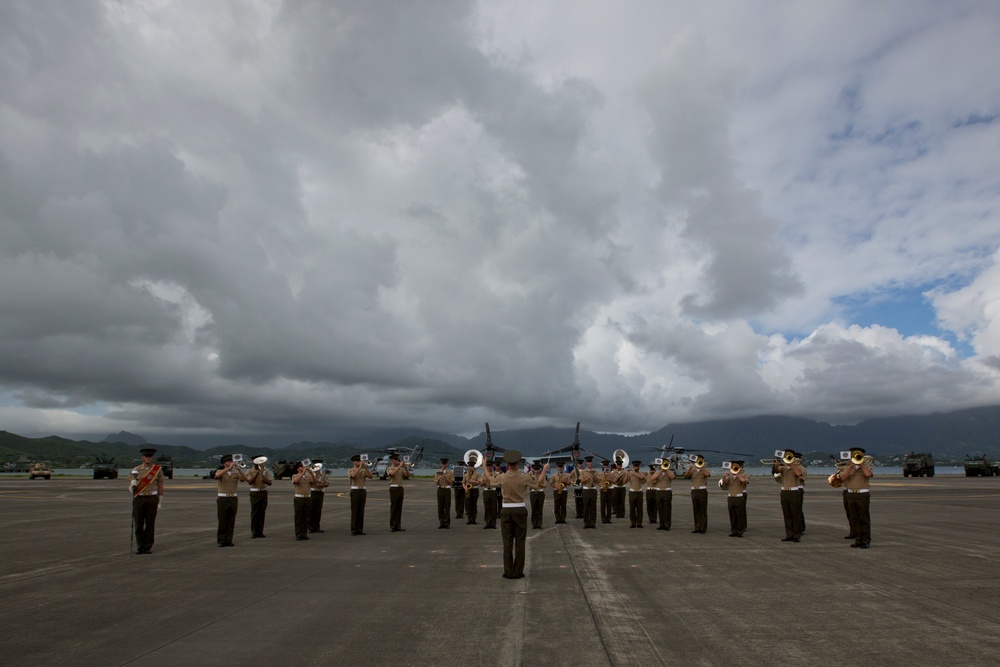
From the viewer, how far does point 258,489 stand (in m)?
14.9

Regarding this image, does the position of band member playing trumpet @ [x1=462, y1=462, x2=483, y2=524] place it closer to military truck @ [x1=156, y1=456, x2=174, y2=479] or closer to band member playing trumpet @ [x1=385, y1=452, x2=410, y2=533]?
band member playing trumpet @ [x1=385, y1=452, x2=410, y2=533]

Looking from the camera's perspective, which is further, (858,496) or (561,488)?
(561,488)

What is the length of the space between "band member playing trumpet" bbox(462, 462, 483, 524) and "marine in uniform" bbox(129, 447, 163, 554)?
9.55m

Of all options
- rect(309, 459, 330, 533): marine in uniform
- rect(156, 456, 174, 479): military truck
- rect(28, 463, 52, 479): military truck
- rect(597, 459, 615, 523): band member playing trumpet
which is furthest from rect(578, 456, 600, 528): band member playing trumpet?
rect(28, 463, 52, 479): military truck

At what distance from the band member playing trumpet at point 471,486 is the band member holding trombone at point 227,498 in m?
7.76

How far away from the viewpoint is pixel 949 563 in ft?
35.2

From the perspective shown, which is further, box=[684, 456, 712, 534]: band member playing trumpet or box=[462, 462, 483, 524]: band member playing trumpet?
box=[462, 462, 483, 524]: band member playing trumpet

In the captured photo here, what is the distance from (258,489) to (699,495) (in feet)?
37.6

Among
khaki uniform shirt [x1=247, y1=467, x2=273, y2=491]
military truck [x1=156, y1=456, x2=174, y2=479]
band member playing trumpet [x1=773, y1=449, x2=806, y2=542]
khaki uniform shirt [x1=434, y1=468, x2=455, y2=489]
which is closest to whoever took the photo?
band member playing trumpet [x1=773, y1=449, x2=806, y2=542]

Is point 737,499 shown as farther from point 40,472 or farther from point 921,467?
point 40,472

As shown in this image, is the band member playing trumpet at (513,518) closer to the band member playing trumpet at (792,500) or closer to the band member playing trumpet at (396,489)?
the band member playing trumpet at (396,489)

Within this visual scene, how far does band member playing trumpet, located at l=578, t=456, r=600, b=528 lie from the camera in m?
18.4

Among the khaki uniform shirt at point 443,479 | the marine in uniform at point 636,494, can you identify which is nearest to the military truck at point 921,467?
the marine in uniform at point 636,494

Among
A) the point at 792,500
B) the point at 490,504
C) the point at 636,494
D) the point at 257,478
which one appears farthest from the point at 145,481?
the point at 792,500
